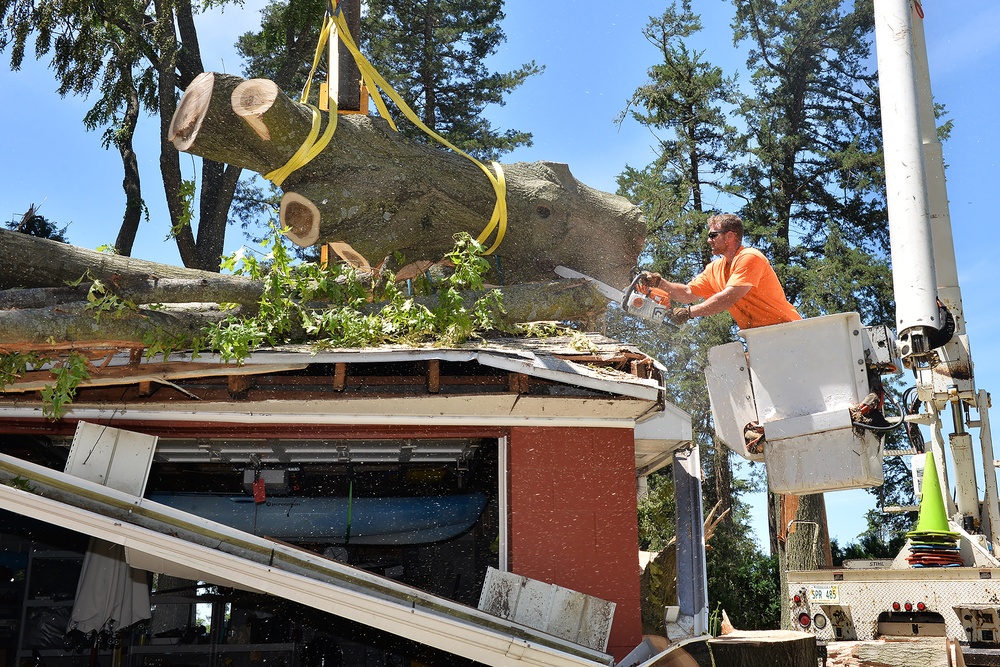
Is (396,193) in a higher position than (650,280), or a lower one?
higher

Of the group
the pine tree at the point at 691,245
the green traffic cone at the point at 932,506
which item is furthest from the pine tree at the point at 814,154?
the green traffic cone at the point at 932,506

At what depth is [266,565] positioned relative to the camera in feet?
18.5

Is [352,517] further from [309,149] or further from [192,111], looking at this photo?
[192,111]

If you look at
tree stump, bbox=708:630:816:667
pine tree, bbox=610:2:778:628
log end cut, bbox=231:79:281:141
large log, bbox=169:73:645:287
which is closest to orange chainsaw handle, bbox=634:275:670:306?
large log, bbox=169:73:645:287

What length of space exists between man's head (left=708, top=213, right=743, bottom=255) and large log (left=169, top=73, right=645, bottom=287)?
1.45 metres

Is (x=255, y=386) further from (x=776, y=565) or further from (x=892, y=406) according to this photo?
(x=776, y=565)

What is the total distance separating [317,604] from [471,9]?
62.6 feet

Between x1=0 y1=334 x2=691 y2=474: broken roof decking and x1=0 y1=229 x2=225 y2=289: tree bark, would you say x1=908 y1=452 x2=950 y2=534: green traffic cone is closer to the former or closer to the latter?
x1=0 y1=334 x2=691 y2=474: broken roof decking

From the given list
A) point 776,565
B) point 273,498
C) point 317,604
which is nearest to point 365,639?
point 273,498

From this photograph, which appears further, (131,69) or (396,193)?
(131,69)

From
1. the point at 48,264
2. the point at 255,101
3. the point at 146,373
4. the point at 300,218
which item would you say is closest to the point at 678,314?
the point at 300,218

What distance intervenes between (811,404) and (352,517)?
15.0ft

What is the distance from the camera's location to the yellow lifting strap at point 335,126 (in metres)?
6.55

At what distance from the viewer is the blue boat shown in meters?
8.33
